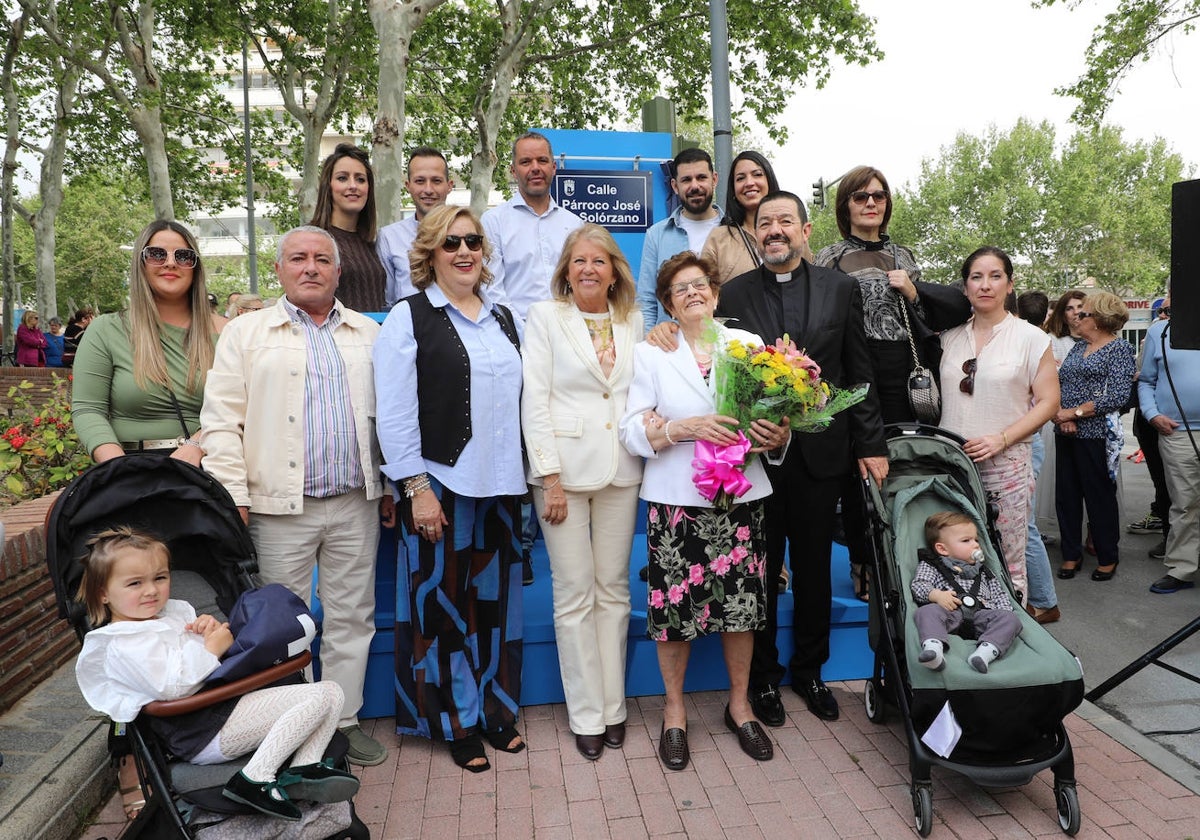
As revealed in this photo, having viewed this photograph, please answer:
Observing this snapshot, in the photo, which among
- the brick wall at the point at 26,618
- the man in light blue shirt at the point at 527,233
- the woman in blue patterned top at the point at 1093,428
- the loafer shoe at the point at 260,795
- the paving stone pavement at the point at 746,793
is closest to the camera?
the loafer shoe at the point at 260,795

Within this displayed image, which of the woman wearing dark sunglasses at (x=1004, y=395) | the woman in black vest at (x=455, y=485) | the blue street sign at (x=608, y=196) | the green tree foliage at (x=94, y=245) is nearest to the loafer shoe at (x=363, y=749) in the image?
the woman in black vest at (x=455, y=485)

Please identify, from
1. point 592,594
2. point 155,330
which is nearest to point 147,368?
point 155,330

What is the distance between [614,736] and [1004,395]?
265cm

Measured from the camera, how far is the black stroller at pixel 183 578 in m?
2.34

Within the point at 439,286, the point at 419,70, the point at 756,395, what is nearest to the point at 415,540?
the point at 439,286

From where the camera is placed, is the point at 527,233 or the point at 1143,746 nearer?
the point at 1143,746

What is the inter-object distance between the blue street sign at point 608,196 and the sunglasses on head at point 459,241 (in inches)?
158

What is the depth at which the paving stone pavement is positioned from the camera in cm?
304

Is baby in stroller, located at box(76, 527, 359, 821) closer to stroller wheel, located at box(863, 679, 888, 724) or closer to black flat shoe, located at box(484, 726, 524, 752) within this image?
black flat shoe, located at box(484, 726, 524, 752)

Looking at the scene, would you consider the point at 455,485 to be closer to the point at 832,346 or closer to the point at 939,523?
the point at 832,346

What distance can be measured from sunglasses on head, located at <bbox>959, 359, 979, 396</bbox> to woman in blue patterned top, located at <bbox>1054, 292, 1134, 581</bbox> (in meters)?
2.49

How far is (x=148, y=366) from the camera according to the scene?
3.22 meters

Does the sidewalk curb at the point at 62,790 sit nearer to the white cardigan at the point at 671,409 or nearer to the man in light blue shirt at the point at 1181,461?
the white cardigan at the point at 671,409

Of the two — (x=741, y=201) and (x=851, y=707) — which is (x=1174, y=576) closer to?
(x=851, y=707)
